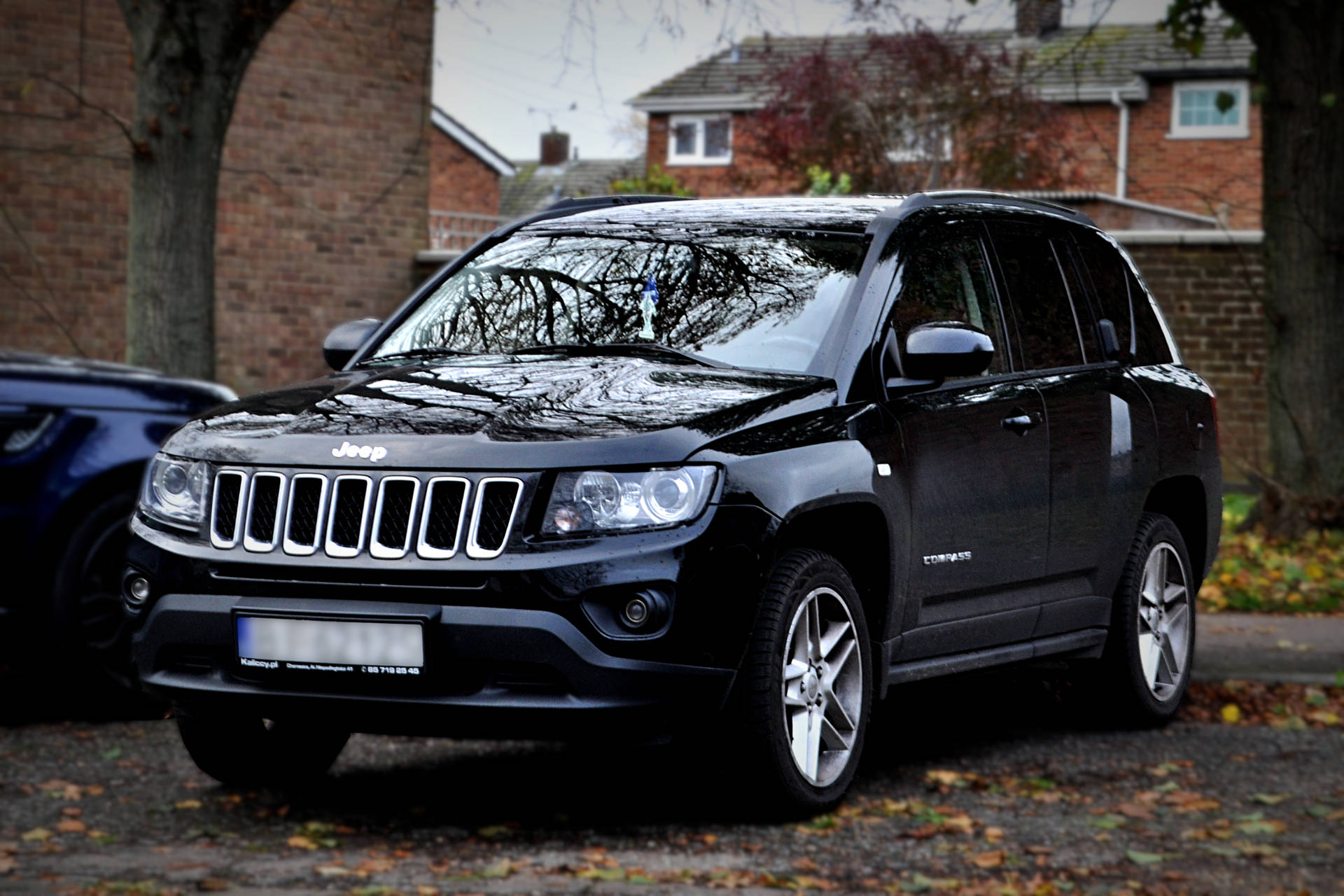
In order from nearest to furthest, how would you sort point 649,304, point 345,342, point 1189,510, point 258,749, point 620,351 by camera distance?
point 620,351 → point 258,749 → point 649,304 → point 345,342 → point 1189,510

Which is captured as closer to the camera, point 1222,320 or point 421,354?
point 421,354

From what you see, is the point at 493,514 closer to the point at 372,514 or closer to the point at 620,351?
the point at 372,514

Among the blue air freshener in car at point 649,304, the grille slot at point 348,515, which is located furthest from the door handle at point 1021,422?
the grille slot at point 348,515

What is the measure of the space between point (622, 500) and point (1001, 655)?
2063 mm

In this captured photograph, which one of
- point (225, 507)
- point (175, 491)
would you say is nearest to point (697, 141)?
point (175, 491)

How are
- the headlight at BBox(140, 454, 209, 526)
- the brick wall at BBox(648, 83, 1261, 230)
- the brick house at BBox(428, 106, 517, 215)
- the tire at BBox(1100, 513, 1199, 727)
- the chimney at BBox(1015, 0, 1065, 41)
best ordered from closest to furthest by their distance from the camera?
the headlight at BBox(140, 454, 209, 526)
the tire at BBox(1100, 513, 1199, 727)
the brick wall at BBox(648, 83, 1261, 230)
the brick house at BBox(428, 106, 517, 215)
the chimney at BBox(1015, 0, 1065, 41)

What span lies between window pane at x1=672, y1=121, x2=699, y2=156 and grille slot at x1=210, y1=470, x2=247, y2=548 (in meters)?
43.3

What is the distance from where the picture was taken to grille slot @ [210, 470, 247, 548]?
5145mm

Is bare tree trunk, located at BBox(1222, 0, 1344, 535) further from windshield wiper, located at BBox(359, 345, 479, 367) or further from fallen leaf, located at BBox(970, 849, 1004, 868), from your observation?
fallen leaf, located at BBox(970, 849, 1004, 868)

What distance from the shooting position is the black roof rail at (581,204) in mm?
6910

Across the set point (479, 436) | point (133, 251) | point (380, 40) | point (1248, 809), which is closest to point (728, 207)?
Result: point (479, 436)

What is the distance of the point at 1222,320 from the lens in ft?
58.4

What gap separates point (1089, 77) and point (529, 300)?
3841 cm

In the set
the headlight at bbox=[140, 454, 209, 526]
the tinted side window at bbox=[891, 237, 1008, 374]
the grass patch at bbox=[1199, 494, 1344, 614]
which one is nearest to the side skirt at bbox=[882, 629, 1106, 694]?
the tinted side window at bbox=[891, 237, 1008, 374]
